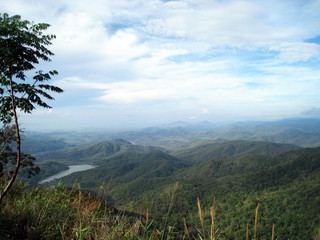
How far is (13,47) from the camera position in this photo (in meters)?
4.83

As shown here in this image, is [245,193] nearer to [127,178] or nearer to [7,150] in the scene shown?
[7,150]

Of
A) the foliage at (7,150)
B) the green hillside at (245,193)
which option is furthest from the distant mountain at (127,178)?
the foliage at (7,150)

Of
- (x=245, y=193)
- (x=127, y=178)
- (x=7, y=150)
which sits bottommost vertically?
(x=127, y=178)

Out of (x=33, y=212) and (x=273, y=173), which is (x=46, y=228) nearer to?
(x=33, y=212)

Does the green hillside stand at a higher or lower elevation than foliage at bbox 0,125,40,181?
lower

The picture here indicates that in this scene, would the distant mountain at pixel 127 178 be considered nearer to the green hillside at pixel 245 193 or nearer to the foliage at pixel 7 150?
the green hillside at pixel 245 193

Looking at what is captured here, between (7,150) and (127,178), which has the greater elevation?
(7,150)

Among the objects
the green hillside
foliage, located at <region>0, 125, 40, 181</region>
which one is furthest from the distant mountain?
foliage, located at <region>0, 125, 40, 181</region>

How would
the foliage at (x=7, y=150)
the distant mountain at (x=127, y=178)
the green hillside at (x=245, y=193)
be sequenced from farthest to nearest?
the distant mountain at (x=127, y=178) < the green hillside at (x=245, y=193) < the foliage at (x=7, y=150)

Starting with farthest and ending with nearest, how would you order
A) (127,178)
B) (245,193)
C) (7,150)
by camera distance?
(127,178)
(245,193)
(7,150)

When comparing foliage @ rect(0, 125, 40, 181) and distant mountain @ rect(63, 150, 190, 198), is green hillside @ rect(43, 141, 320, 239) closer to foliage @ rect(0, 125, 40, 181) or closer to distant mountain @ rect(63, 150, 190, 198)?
distant mountain @ rect(63, 150, 190, 198)

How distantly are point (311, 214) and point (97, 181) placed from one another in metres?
140

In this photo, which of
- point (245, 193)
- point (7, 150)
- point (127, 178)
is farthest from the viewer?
point (127, 178)

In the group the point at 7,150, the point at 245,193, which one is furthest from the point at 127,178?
the point at 7,150
